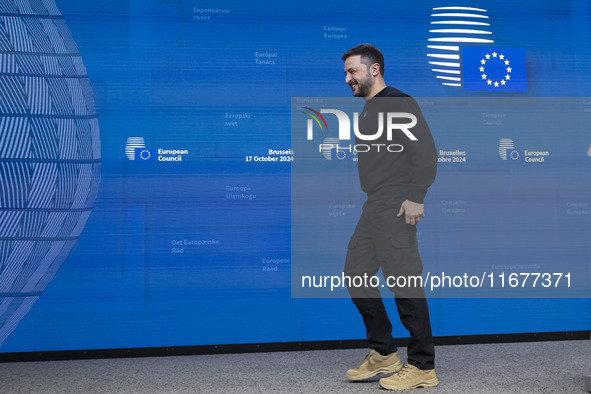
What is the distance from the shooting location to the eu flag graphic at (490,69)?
10.8 ft

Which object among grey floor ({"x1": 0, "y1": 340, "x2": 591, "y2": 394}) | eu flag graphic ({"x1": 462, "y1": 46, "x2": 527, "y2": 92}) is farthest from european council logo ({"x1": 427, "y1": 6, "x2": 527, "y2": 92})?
grey floor ({"x1": 0, "y1": 340, "x2": 591, "y2": 394})

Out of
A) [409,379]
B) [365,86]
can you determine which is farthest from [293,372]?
[365,86]

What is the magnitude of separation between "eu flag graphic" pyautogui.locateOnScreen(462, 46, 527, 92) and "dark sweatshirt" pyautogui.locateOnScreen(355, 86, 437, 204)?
1.05m

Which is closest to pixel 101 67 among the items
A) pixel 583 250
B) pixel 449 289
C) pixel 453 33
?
pixel 453 33

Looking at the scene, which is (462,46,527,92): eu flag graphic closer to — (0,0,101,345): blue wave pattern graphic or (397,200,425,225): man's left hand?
(397,200,425,225): man's left hand

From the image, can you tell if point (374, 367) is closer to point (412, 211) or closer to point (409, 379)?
point (409, 379)

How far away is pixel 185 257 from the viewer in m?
3.09

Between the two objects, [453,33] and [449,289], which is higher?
[453,33]

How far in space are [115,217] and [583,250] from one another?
2738mm

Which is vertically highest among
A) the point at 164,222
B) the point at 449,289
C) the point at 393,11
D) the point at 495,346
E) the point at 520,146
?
the point at 393,11

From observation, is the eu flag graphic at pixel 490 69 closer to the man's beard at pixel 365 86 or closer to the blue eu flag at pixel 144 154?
the man's beard at pixel 365 86

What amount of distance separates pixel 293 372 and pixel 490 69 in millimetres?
2078

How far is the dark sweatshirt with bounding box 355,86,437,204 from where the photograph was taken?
2361 mm

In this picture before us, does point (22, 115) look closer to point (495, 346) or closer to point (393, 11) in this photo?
point (393, 11)
